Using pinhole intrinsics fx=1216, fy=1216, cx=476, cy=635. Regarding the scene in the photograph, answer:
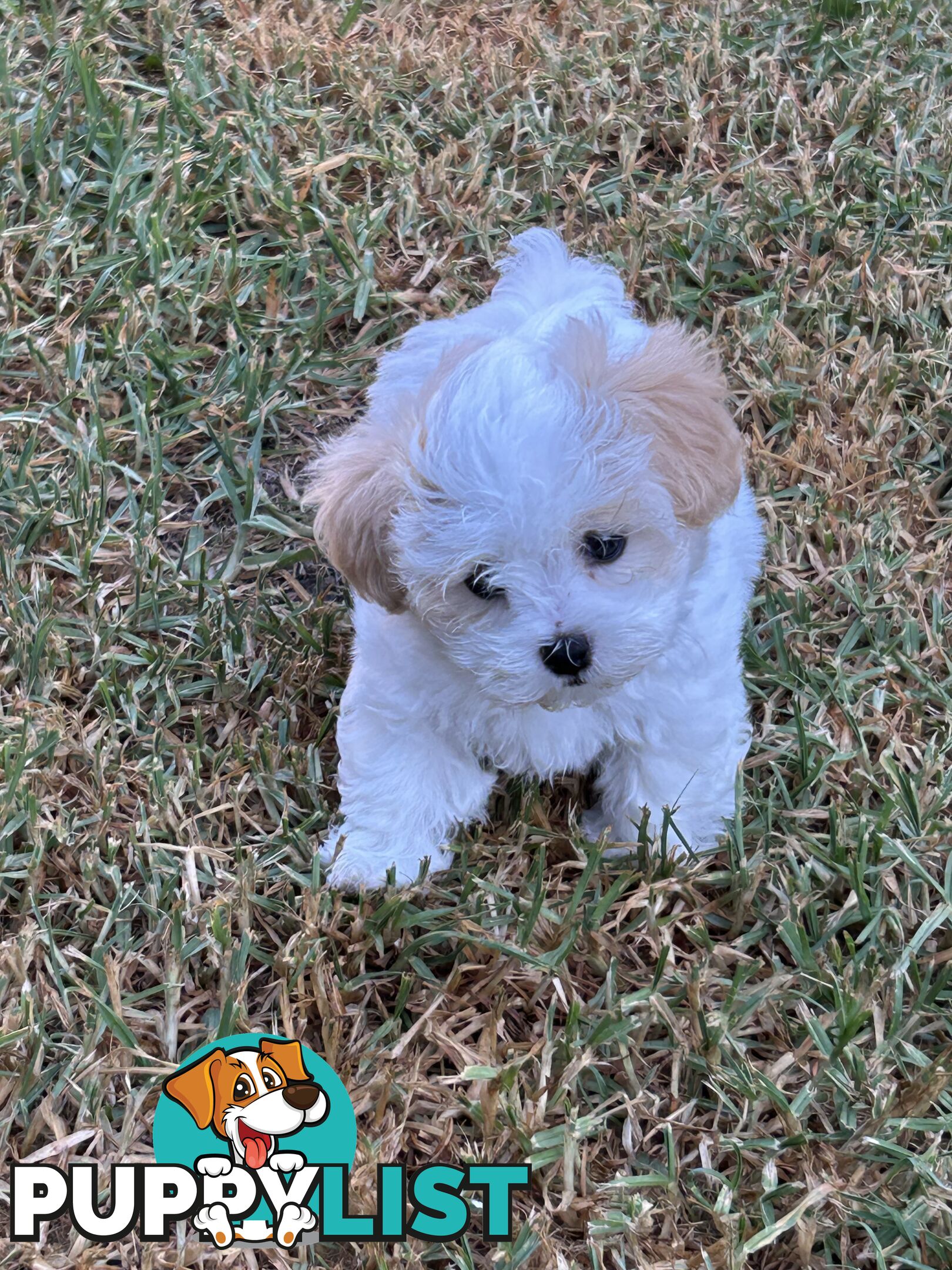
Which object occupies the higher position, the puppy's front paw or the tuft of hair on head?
the tuft of hair on head

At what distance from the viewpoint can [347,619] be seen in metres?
3.08

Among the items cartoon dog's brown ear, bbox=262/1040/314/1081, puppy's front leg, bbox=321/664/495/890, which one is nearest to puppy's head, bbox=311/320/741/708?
puppy's front leg, bbox=321/664/495/890

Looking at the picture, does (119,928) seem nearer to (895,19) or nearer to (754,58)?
(754,58)

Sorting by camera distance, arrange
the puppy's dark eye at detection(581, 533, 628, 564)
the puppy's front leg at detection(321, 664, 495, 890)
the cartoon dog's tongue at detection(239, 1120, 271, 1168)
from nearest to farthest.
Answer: the puppy's dark eye at detection(581, 533, 628, 564), the cartoon dog's tongue at detection(239, 1120, 271, 1168), the puppy's front leg at detection(321, 664, 495, 890)

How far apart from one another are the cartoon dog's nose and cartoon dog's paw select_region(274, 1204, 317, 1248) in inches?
6.8

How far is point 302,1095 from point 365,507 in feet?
3.67

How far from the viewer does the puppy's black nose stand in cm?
210

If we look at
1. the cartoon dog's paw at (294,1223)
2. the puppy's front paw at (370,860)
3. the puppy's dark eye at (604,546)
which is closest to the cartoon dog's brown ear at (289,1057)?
the cartoon dog's paw at (294,1223)

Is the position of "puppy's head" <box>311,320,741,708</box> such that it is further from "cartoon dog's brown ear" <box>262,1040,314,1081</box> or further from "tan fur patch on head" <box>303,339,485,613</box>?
"cartoon dog's brown ear" <box>262,1040,314,1081</box>

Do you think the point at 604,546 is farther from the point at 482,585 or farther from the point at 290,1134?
the point at 290,1134

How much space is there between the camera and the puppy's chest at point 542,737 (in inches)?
97.7

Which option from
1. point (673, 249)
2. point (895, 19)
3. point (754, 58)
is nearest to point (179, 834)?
point (673, 249)

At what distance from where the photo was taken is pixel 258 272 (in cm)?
384

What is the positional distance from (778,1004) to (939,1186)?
435 mm
